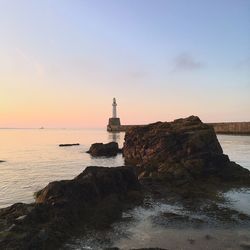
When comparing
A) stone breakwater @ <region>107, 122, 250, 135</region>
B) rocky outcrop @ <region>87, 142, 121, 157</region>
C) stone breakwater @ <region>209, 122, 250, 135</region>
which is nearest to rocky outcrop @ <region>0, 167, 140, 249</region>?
rocky outcrop @ <region>87, 142, 121, 157</region>

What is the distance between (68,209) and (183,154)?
1623cm

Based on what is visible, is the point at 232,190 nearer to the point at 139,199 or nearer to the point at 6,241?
the point at 139,199

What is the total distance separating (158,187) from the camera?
21.6 metres

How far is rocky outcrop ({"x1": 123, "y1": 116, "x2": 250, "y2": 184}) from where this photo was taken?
25203mm

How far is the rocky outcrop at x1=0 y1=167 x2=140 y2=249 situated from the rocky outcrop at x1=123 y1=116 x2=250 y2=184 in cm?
564

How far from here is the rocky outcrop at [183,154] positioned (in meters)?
25.2

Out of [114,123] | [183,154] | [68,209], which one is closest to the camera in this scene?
[68,209]

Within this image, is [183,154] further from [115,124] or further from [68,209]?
[115,124]

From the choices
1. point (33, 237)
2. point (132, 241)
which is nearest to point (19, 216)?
point (33, 237)

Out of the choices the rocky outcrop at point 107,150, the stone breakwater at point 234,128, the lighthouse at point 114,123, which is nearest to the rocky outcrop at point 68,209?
the rocky outcrop at point 107,150

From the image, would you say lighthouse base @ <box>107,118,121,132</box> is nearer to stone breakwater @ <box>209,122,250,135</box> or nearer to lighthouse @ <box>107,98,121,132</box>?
lighthouse @ <box>107,98,121,132</box>

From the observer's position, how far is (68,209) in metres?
14.2

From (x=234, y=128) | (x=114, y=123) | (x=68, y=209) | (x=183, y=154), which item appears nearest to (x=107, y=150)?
(x=183, y=154)

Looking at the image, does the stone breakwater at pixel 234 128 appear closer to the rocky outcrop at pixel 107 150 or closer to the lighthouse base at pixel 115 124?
the lighthouse base at pixel 115 124
